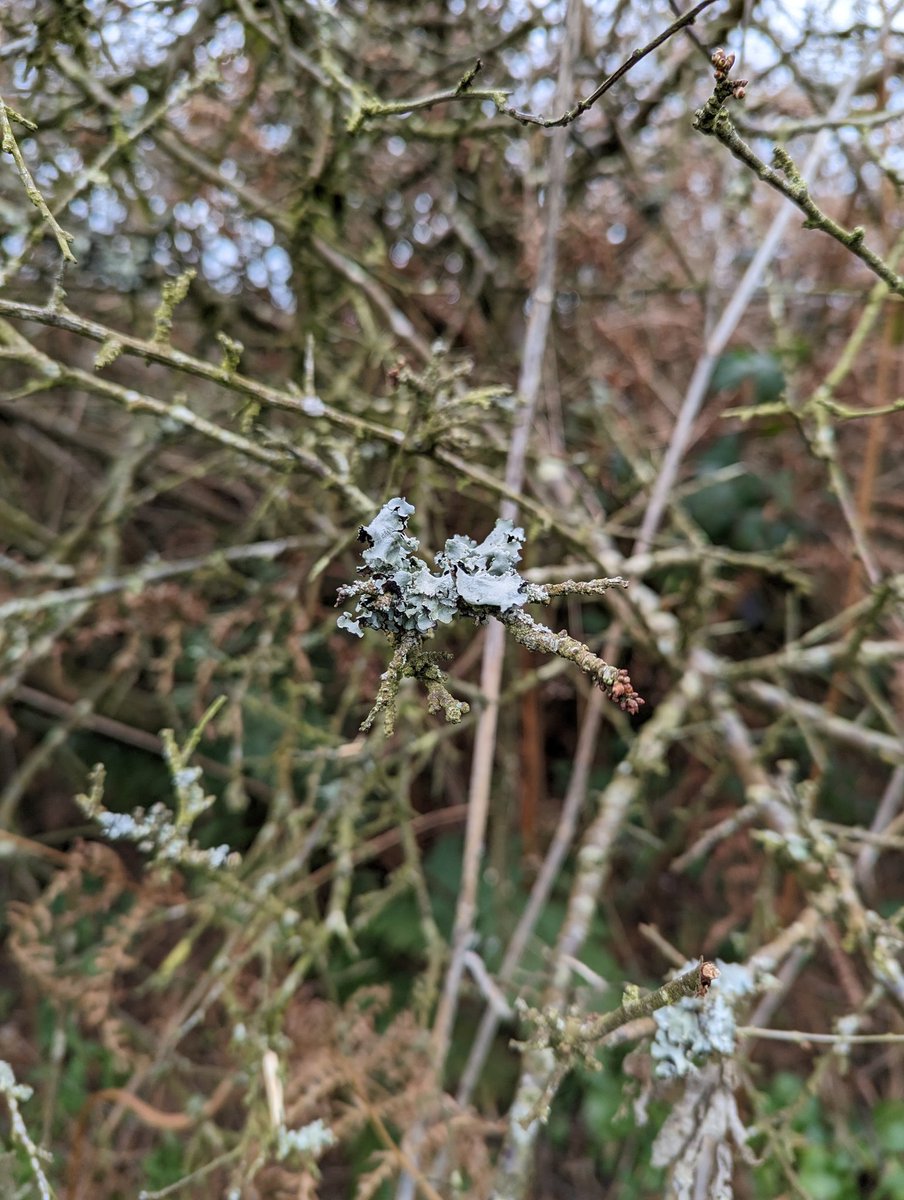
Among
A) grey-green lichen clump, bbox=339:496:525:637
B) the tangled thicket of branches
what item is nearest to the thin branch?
the tangled thicket of branches

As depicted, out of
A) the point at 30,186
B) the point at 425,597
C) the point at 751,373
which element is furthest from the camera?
the point at 751,373

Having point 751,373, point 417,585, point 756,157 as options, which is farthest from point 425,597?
point 751,373

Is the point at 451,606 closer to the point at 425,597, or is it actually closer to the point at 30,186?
the point at 425,597

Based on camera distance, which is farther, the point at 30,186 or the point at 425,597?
the point at 30,186

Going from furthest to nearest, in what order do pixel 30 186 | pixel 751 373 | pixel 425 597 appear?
pixel 751 373 < pixel 30 186 < pixel 425 597

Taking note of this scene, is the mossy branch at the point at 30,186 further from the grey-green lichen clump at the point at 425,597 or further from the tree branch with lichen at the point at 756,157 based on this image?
the tree branch with lichen at the point at 756,157

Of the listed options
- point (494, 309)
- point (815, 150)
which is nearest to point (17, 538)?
point (494, 309)
